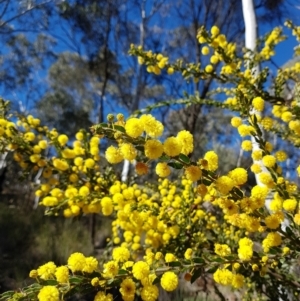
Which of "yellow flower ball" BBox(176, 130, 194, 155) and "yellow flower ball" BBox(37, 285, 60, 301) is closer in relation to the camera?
"yellow flower ball" BBox(37, 285, 60, 301)

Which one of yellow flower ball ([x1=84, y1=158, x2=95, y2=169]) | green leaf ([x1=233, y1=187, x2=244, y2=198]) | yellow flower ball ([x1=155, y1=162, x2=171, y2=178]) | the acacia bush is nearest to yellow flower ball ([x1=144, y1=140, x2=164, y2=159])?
the acacia bush

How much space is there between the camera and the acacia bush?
86cm

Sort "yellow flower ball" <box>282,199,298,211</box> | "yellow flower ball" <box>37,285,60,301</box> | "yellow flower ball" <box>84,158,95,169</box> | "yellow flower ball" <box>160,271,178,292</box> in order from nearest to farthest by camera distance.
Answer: "yellow flower ball" <box>37,285,60,301</box>, "yellow flower ball" <box>160,271,178,292</box>, "yellow flower ball" <box>282,199,298,211</box>, "yellow flower ball" <box>84,158,95,169</box>

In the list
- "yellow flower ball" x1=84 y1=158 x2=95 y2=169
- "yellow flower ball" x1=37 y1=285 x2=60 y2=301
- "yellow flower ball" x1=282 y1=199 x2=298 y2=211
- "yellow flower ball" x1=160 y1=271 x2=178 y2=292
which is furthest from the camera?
→ "yellow flower ball" x1=84 y1=158 x2=95 y2=169

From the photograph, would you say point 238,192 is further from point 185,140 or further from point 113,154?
point 113,154

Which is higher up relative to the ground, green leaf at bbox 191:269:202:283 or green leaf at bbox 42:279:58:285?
green leaf at bbox 191:269:202:283

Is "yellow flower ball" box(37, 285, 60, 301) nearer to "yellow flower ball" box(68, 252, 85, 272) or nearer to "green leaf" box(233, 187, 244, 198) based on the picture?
"yellow flower ball" box(68, 252, 85, 272)

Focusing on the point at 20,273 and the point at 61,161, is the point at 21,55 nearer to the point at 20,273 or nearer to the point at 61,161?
the point at 20,273

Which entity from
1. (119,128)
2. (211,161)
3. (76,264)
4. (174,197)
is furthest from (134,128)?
(174,197)

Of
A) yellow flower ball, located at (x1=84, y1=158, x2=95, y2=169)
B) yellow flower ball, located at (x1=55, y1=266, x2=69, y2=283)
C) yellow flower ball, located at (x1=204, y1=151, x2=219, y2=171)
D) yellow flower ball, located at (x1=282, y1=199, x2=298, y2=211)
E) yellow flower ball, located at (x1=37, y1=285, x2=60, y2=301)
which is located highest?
yellow flower ball, located at (x1=84, y1=158, x2=95, y2=169)

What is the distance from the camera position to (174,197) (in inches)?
76.5

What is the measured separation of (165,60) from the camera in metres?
2.08

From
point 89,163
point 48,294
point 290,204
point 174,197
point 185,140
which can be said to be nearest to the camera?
point 48,294

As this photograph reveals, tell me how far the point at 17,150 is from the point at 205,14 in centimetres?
750
